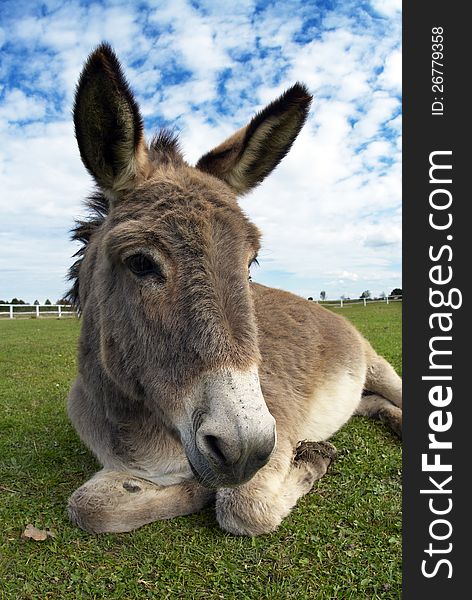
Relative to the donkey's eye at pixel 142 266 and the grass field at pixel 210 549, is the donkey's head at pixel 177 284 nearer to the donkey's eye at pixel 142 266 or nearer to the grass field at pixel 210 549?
the donkey's eye at pixel 142 266

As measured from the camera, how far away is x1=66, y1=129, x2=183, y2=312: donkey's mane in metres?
4.27

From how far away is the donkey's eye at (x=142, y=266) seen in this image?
3.25m

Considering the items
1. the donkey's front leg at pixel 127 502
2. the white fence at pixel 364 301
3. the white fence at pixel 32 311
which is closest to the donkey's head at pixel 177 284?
the donkey's front leg at pixel 127 502

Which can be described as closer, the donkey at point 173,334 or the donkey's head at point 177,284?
the donkey's head at point 177,284

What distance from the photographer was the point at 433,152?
12.9ft

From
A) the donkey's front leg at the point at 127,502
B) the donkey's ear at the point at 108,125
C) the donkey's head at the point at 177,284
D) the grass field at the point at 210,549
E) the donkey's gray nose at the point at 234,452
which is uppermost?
the donkey's ear at the point at 108,125

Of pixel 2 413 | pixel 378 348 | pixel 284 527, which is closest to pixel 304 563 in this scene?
pixel 284 527

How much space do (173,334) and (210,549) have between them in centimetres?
155

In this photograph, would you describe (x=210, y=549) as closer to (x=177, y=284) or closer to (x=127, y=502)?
(x=127, y=502)

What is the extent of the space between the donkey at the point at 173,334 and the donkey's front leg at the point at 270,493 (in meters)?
0.01

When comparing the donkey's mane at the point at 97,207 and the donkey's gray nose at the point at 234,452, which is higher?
the donkey's mane at the point at 97,207

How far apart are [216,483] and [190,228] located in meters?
1.58

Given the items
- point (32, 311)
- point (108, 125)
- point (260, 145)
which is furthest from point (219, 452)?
point (32, 311)

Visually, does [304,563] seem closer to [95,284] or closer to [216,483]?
[216,483]
